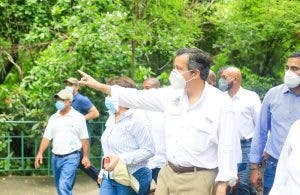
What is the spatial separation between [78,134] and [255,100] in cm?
257

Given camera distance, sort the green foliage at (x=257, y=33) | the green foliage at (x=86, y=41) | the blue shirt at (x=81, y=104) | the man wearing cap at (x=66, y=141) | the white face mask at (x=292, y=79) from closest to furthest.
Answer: the white face mask at (x=292, y=79) < the man wearing cap at (x=66, y=141) < the blue shirt at (x=81, y=104) < the green foliage at (x=86, y=41) < the green foliage at (x=257, y=33)

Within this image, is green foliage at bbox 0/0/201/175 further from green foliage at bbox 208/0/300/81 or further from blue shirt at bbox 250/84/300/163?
blue shirt at bbox 250/84/300/163

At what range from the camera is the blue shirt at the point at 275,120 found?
6.38 metres

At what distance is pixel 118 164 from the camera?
6406 mm

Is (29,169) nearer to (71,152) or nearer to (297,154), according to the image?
(71,152)

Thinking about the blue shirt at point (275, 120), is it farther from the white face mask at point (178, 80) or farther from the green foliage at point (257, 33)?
the green foliage at point (257, 33)

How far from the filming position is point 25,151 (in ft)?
42.8

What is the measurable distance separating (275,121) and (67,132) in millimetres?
3587

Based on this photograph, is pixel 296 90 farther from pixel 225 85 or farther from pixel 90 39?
pixel 90 39

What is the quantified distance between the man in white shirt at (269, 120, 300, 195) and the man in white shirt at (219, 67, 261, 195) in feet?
11.9

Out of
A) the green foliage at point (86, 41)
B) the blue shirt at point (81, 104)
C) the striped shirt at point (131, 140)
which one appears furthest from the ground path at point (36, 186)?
the striped shirt at point (131, 140)

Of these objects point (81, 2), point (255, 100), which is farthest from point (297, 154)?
point (81, 2)

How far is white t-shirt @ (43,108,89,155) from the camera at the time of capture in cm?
918

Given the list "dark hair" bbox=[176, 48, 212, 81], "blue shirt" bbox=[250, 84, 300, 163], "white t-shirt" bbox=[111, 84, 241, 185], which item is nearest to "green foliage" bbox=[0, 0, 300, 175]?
"blue shirt" bbox=[250, 84, 300, 163]
